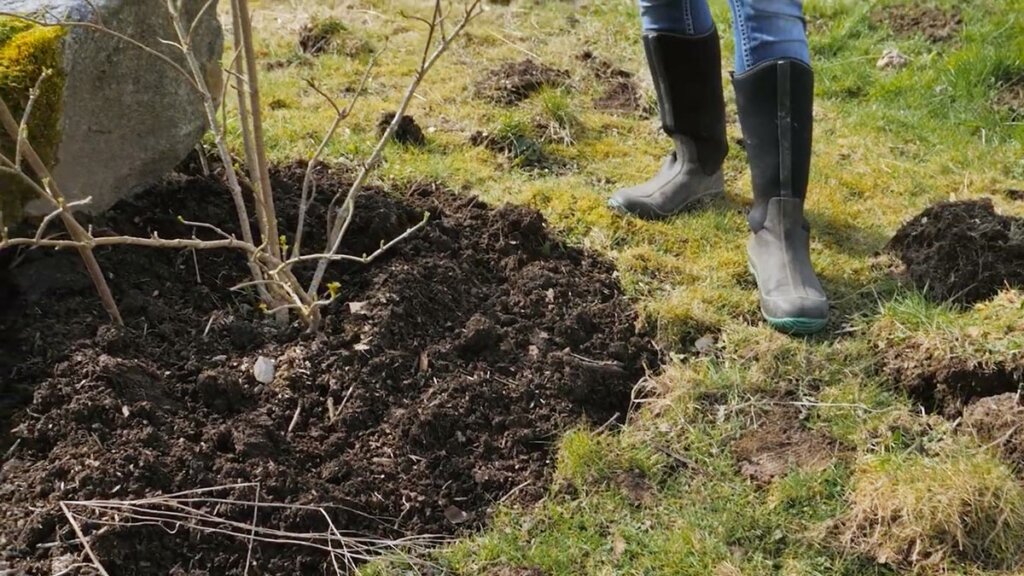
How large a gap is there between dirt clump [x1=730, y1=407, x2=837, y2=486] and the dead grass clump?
0.25 m

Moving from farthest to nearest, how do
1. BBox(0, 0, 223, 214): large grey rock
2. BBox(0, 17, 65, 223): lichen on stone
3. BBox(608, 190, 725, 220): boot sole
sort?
1. BBox(608, 190, 725, 220): boot sole
2. BBox(0, 0, 223, 214): large grey rock
3. BBox(0, 17, 65, 223): lichen on stone

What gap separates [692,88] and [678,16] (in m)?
0.29

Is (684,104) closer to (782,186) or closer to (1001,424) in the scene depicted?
(782,186)

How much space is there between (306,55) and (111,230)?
236cm

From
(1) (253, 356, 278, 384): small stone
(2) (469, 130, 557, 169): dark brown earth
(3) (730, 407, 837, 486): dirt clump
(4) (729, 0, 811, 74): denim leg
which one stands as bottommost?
(3) (730, 407, 837, 486): dirt clump

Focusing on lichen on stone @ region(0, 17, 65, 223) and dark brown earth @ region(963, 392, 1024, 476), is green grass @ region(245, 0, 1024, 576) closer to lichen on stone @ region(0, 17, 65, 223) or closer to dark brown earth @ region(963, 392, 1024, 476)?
dark brown earth @ region(963, 392, 1024, 476)

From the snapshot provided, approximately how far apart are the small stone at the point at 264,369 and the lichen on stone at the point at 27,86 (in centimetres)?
84

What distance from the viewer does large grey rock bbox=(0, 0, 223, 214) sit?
300 centimetres

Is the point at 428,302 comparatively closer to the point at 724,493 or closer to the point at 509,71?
the point at 724,493

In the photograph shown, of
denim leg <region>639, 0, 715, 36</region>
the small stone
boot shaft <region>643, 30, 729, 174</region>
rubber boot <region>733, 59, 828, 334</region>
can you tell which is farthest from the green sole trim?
the small stone

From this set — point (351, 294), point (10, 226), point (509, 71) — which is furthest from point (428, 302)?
point (509, 71)

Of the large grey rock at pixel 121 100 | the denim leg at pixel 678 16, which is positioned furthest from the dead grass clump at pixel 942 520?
the large grey rock at pixel 121 100

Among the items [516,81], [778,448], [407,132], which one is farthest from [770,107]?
[516,81]

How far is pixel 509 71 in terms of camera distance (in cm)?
508
